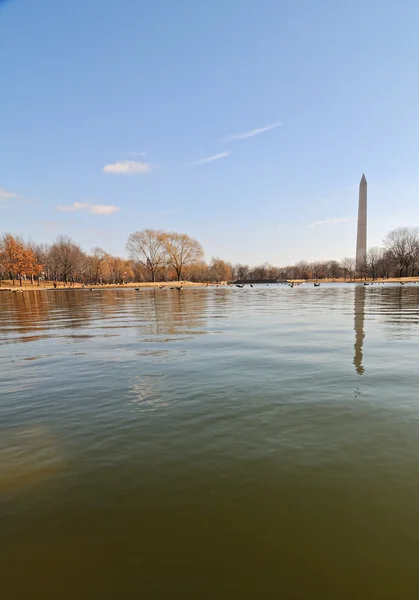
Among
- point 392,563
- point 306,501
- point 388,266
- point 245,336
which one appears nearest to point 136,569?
point 306,501

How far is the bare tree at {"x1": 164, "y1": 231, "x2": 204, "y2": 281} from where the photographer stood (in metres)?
128

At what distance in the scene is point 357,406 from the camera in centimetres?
665

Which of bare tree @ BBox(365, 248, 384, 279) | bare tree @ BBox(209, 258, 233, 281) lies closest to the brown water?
bare tree @ BBox(365, 248, 384, 279)

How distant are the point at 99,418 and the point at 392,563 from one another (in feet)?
16.6

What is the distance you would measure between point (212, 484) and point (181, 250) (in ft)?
416

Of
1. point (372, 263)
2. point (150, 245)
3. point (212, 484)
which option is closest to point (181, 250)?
point (150, 245)

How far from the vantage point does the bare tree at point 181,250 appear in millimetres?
127812

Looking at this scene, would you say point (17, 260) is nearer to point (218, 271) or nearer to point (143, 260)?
point (143, 260)

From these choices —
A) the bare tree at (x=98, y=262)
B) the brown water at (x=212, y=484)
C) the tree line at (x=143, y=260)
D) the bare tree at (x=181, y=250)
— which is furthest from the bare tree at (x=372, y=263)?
the brown water at (x=212, y=484)

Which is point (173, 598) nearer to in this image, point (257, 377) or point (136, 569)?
point (136, 569)

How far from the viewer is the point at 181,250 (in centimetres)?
12888

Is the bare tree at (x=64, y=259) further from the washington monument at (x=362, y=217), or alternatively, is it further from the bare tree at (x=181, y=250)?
the washington monument at (x=362, y=217)

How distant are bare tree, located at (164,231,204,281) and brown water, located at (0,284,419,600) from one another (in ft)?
396

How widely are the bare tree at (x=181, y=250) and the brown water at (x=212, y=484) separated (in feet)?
396
